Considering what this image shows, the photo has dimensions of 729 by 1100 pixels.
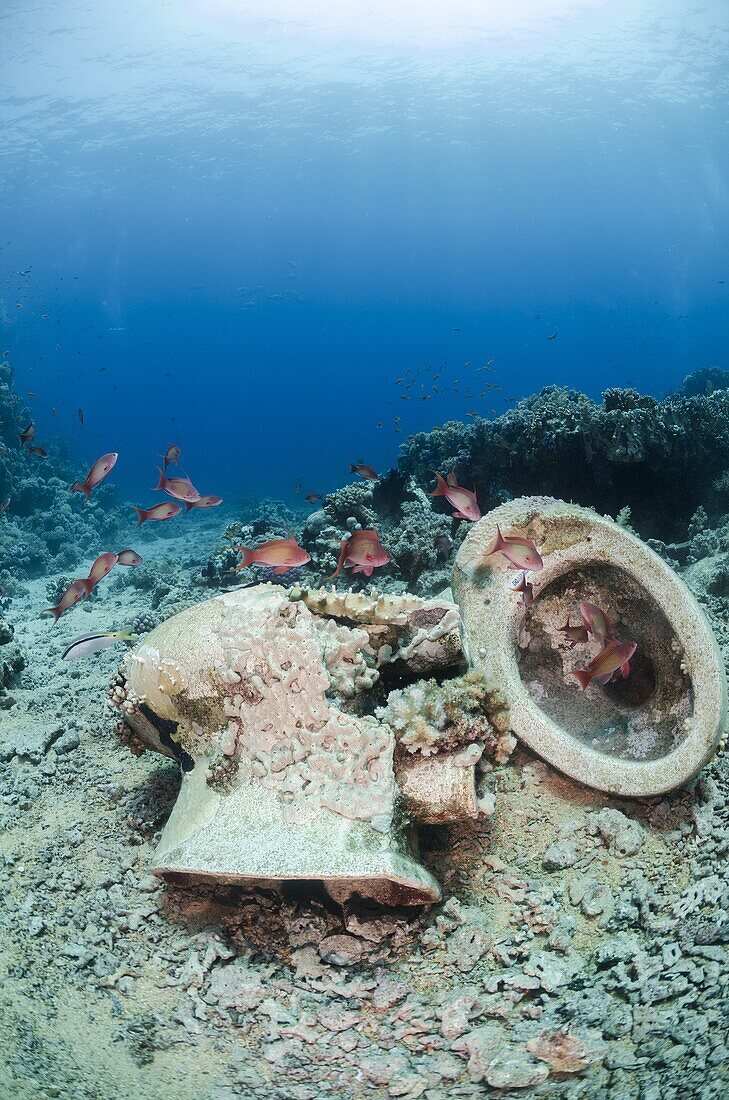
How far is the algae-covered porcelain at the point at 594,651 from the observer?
3551mm

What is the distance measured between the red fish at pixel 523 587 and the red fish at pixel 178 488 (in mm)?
4717

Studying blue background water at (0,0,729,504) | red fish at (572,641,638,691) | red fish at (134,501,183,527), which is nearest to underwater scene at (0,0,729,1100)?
red fish at (572,641,638,691)

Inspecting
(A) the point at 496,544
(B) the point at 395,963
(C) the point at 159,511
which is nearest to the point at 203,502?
(C) the point at 159,511

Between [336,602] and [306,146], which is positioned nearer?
[336,602]

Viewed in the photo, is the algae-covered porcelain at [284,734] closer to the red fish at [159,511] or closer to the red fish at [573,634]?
the red fish at [573,634]

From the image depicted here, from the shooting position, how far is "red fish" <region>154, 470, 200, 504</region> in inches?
285

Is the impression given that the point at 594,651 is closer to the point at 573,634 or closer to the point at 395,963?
the point at 573,634

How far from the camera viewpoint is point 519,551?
3943 mm

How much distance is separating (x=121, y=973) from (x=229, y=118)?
→ 55.1 m

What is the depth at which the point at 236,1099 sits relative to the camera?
7.09ft

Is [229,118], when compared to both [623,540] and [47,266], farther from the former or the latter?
[623,540]

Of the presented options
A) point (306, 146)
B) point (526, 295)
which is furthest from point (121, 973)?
point (526, 295)

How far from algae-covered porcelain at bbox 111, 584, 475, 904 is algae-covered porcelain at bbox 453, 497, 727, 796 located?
77 cm

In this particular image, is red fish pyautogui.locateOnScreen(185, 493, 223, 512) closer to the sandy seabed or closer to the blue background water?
the sandy seabed
